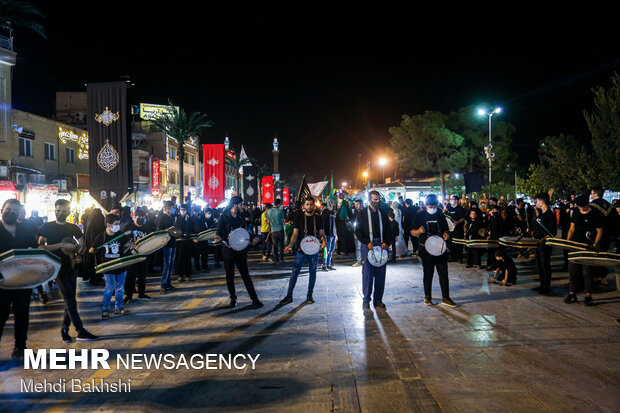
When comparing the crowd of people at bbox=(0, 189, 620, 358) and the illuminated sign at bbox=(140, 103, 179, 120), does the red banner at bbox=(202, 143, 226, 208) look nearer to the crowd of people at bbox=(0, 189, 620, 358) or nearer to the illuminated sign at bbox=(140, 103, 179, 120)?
the crowd of people at bbox=(0, 189, 620, 358)

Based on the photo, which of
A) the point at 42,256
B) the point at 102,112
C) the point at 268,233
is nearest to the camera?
the point at 42,256

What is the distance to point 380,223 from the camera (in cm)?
820

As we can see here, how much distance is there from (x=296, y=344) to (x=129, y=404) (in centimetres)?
234

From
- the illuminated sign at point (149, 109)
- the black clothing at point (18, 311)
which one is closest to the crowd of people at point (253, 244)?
the black clothing at point (18, 311)

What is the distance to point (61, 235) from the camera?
6.58m

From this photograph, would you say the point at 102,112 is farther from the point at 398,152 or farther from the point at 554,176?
the point at 398,152

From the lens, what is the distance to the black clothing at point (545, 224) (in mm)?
8852

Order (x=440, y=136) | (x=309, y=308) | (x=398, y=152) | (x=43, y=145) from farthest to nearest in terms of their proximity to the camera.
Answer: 1. (x=398, y=152)
2. (x=440, y=136)
3. (x=43, y=145)
4. (x=309, y=308)

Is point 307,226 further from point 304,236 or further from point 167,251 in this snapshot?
point 167,251

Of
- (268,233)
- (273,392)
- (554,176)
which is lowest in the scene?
(273,392)

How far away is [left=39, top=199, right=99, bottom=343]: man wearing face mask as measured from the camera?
246 inches

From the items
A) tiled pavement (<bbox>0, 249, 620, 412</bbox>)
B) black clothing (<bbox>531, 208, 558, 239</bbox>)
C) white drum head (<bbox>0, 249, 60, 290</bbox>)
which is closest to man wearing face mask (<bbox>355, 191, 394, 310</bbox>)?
tiled pavement (<bbox>0, 249, 620, 412</bbox>)

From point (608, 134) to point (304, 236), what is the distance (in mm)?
24747

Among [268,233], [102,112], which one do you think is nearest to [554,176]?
[268,233]
